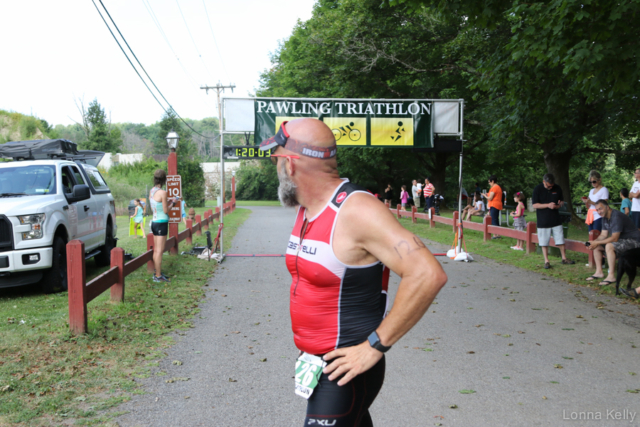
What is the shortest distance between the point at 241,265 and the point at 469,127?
850 inches

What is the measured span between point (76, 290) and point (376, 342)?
4994 mm

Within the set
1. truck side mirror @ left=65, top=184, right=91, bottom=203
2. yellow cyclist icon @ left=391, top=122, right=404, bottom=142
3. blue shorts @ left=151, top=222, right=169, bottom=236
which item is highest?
yellow cyclist icon @ left=391, top=122, right=404, bottom=142

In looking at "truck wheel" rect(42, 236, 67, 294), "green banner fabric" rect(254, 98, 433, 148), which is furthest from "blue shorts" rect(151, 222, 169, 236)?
"green banner fabric" rect(254, 98, 433, 148)

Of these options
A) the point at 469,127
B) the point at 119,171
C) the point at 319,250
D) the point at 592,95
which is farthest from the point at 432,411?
the point at 119,171

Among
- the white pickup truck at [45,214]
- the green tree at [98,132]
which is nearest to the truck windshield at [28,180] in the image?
the white pickup truck at [45,214]

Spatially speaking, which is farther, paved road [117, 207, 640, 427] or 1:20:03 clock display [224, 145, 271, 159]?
1:20:03 clock display [224, 145, 271, 159]

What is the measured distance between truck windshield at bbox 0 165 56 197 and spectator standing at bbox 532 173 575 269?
985 centimetres

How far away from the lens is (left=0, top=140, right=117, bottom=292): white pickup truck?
813 centimetres

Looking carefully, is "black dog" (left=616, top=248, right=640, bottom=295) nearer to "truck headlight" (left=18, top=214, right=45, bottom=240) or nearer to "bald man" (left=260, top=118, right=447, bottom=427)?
"bald man" (left=260, top=118, right=447, bottom=427)

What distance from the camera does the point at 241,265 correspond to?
12.4 metres

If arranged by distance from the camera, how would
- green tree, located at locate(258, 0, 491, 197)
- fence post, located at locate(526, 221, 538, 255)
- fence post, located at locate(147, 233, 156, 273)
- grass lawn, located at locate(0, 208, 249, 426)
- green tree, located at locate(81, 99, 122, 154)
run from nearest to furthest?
grass lawn, located at locate(0, 208, 249, 426)
fence post, located at locate(147, 233, 156, 273)
fence post, located at locate(526, 221, 538, 255)
green tree, located at locate(258, 0, 491, 197)
green tree, located at locate(81, 99, 122, 154)

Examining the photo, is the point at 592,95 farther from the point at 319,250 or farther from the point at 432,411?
the point at 319,250

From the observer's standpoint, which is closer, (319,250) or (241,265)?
(319,250)

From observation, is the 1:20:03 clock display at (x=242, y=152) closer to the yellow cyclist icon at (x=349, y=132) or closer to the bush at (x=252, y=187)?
the yellow cyclist icon at (x=349, y=132)
